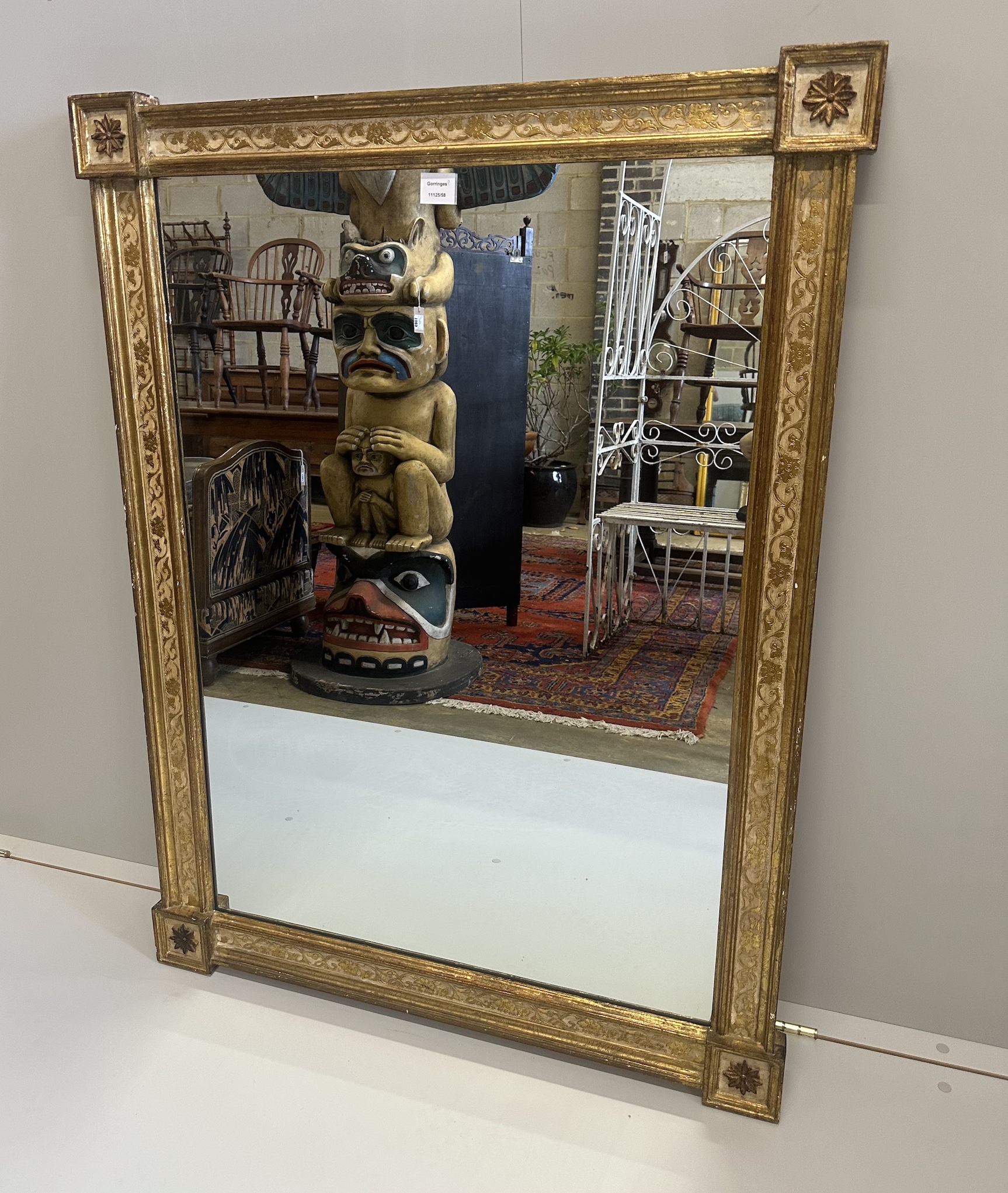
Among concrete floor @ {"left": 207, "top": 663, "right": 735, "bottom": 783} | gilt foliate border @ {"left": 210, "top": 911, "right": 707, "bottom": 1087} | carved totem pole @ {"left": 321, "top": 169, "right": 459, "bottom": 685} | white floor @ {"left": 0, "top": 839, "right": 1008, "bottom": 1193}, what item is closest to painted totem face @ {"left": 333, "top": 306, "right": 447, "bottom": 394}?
carved totem pole @ {"left": 321, "top": 169, "right": 459, "bottom": 685}

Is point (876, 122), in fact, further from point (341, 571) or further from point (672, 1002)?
point (672, 1002)

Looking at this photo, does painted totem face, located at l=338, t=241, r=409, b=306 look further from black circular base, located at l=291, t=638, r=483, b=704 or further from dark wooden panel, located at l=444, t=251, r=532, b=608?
black circular base, located at l=291, t=638, r=483, b=704

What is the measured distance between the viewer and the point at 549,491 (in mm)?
1468

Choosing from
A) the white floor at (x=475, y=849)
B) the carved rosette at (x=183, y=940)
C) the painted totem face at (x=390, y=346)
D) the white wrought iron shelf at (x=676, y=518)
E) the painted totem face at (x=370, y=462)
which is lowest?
the carved rosette at (x=183, y=940)

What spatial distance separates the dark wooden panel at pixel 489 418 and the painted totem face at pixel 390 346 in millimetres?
22

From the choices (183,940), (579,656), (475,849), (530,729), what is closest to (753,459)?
(579,656)

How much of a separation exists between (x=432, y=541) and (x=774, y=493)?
52 cm

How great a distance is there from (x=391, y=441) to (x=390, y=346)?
139mm

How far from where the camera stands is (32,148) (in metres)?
1.67

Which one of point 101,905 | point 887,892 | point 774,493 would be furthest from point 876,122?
point 101,905

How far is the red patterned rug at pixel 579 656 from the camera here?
4.69 feet

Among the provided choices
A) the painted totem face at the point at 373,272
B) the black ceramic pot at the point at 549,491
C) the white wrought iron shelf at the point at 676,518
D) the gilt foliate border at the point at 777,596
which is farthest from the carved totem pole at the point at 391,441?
the gilt foliate border at the point at 777,596

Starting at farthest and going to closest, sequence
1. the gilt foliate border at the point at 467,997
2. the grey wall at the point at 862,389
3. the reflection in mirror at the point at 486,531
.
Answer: the gilt foliate border at the point at 467,997 → the reflection in mirror at the point at 486,531 → the grey wall at the point at 862,389

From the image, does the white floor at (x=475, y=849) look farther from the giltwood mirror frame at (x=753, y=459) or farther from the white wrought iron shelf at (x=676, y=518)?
the white wrought iron shelf at (x=676, y=518)
